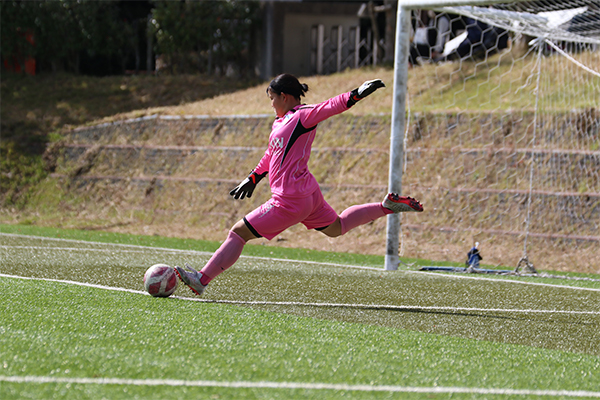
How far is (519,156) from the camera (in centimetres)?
1305

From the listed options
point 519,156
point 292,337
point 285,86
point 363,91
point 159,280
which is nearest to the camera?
point 292,337

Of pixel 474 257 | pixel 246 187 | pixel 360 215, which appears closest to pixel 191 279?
pixel 246 187

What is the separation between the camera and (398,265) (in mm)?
8547

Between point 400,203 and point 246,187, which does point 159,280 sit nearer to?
point 246,187

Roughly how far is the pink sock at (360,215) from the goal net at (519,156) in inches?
161

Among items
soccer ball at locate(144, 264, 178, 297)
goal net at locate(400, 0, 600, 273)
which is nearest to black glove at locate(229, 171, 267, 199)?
soccer ball at locate(144, 264, 178, 297)

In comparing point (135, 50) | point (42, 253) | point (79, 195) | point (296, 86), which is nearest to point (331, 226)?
point (296, 86)

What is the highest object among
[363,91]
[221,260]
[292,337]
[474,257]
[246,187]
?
[363,91]

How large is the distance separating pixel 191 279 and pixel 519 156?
934 cm

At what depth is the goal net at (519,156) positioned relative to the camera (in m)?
10.9

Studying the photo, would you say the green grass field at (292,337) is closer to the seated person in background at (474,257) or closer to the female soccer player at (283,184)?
the female soccer player at (283,184)

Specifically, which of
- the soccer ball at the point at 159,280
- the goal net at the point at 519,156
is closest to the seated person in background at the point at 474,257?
the goal net at the point at 519,156

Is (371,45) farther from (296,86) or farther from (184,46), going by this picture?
(296,86)

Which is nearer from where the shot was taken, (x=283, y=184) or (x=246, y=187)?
(x=283, y=184)
